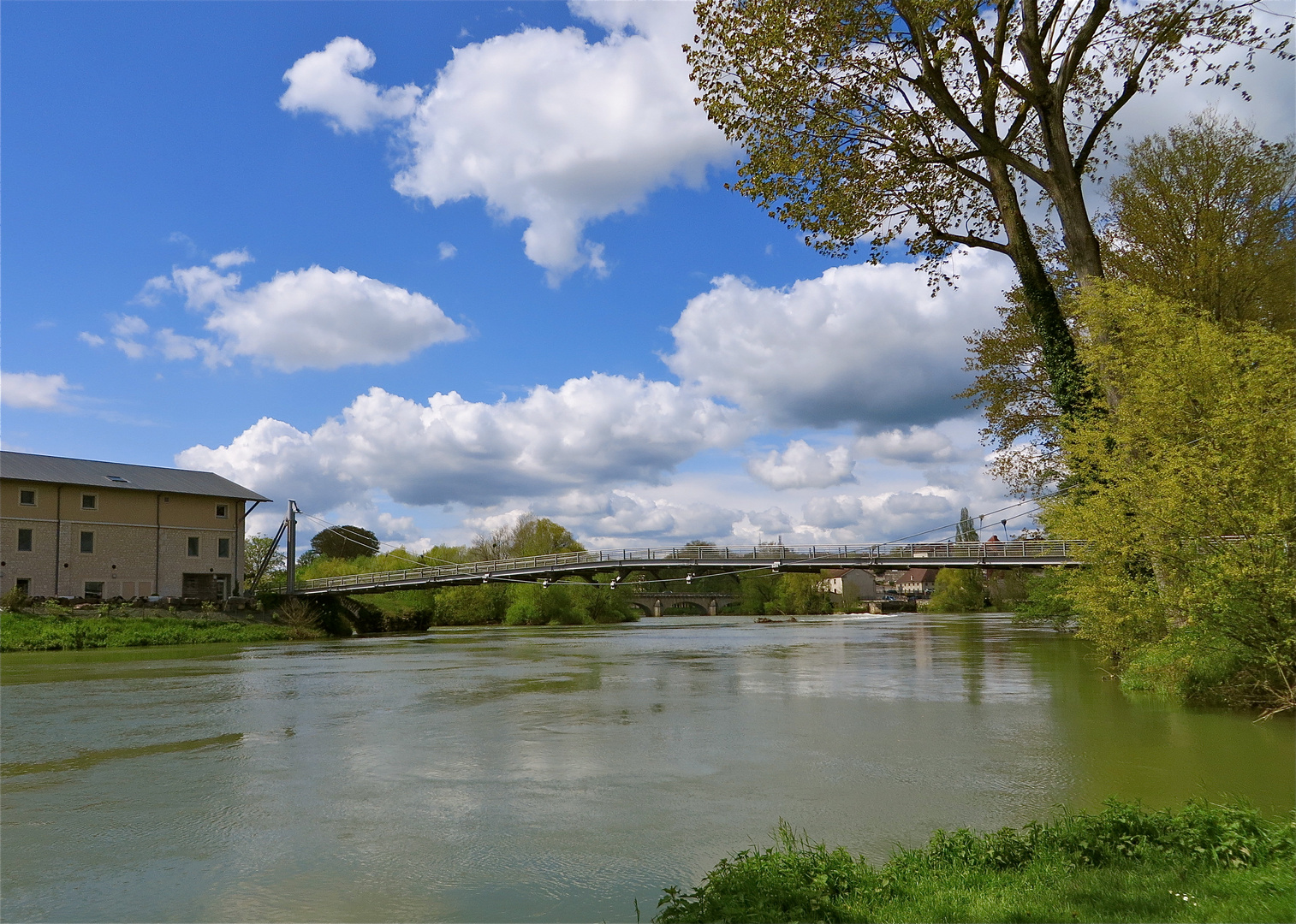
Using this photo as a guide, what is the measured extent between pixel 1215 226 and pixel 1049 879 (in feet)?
68.5

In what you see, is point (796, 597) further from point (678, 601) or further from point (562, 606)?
point (562, 606)

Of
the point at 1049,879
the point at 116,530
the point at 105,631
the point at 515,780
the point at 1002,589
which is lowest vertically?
the point at 1002,589

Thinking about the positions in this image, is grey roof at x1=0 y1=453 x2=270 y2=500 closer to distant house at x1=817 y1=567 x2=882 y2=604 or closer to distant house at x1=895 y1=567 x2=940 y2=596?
distant house at x1=817 y1=567 x2=882 y2=604

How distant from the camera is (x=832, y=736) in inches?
447

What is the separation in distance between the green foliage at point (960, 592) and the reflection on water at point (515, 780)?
78452 millimetres

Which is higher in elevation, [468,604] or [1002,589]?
[468,604]

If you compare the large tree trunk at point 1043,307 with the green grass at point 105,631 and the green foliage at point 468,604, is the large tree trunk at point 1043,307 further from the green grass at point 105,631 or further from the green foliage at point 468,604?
the green foliage at point 468,604

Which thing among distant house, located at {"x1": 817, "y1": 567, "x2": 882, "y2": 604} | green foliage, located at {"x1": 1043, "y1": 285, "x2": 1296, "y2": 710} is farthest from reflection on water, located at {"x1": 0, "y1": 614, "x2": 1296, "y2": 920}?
distant house, located at {"x1": 817, "y1": 567, "x2": 882, "y2": 604}

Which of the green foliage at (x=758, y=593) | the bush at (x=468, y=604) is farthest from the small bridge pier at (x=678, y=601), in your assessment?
the bush at (x=468, y=604)

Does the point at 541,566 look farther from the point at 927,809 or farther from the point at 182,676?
the point at 927,809

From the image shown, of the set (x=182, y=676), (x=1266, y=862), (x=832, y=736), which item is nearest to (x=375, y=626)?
(x=182, y=676)

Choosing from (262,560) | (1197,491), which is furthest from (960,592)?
(1197,491)

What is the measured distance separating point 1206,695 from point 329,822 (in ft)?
40.9

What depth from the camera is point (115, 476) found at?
4153 centimetres
